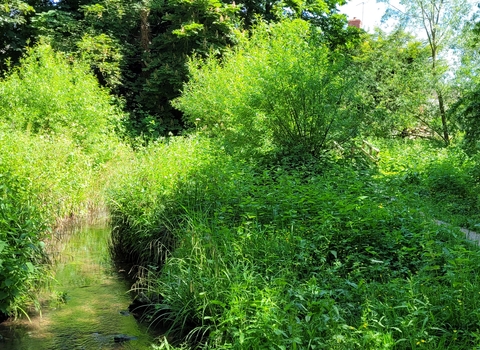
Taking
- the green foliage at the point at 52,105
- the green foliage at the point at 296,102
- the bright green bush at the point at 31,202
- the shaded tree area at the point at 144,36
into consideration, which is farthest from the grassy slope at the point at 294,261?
the shaded tree area at the point at 144,36

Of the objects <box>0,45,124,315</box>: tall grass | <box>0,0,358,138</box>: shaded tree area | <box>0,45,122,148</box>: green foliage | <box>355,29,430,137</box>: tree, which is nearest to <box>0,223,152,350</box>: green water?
<box>0,45,124,315</box>: tall grass

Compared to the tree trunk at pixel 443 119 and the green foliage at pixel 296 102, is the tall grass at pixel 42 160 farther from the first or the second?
the tree trunk at pixel 443 119

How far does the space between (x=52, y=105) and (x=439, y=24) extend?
55.8ft

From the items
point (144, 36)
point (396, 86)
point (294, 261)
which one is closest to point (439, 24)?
point (396, 86)

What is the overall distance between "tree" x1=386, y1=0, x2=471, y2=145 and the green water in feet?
53.7

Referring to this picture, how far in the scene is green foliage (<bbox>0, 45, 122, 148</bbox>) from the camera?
13.4 meters

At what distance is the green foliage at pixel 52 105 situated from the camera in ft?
44.0

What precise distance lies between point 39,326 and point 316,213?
3681 mm

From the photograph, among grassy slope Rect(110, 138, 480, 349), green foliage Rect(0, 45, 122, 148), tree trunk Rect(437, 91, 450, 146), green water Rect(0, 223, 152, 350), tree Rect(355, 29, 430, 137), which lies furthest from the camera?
tree Rect(355, 29, 430, 137)

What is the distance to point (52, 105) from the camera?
45.7ft

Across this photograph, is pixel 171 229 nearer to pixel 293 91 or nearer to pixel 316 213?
pixel 316 213

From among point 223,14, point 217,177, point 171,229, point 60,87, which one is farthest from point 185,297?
point 223,14

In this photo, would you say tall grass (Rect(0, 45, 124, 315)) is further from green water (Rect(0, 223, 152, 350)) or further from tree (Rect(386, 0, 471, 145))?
tree (Rect(386, 0, 471, 145))

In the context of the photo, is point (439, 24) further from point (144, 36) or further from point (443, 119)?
point (144, 36)
